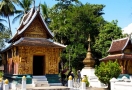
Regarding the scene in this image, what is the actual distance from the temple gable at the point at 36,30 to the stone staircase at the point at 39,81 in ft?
11.1

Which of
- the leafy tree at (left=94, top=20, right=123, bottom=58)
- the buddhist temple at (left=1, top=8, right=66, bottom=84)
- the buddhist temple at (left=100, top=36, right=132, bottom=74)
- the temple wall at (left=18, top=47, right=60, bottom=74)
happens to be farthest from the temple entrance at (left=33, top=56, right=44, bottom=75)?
the leafy tree at (left=94, top=20, right=123, bottom=58)

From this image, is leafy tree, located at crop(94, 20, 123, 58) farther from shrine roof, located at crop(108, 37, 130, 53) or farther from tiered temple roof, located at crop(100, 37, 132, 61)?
tiered temple roof, located at crop(100, 37, 132, 61)

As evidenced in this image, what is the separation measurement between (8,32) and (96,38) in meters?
13.3

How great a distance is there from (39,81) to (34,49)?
2468 mm

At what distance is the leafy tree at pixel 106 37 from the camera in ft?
108

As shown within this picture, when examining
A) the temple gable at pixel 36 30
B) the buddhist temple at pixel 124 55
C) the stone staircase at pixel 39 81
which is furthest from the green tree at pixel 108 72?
the buddhist temple at pixel 124 55

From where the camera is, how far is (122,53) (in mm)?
26844

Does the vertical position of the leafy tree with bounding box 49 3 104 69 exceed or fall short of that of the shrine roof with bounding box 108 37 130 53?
it exceeds it

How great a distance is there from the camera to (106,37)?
3309 centimetres

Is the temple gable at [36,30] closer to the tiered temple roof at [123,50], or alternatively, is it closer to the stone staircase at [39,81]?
the stone staircase at [39,81]

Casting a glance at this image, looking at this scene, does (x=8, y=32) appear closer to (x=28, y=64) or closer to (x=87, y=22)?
(x=87, y=22)

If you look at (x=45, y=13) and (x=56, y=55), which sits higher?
(x=45, y=13)

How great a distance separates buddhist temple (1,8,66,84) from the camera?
16.5 m

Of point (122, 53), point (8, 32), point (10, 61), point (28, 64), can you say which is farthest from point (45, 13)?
point (28, 64)
